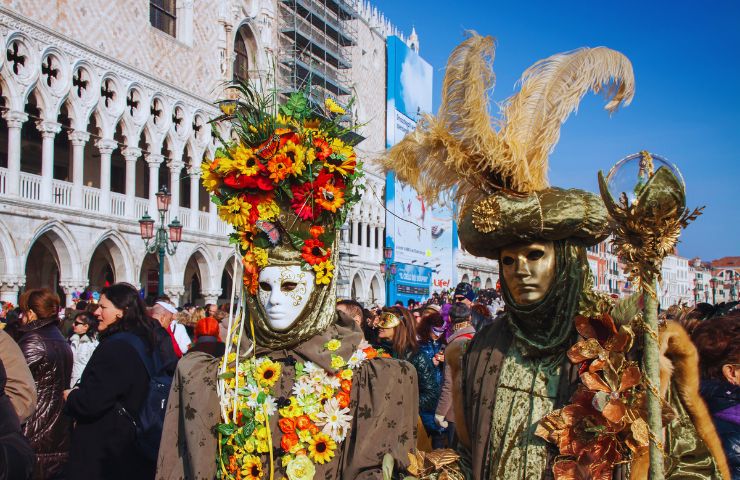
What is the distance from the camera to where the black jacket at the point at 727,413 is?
2.04m

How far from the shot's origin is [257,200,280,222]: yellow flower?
2723 mm

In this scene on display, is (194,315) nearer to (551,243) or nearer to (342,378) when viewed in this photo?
(342,378)

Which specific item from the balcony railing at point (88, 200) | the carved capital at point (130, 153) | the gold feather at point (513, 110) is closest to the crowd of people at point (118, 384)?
the gold feather at point (513, 110)

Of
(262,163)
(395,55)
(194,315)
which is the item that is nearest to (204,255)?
(194,315)

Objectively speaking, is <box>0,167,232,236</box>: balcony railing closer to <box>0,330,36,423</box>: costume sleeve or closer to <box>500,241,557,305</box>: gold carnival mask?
<box>0,330,36,423</box>: costume sleeve

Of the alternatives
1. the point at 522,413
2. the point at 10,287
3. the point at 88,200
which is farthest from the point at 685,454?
the point at 88,200

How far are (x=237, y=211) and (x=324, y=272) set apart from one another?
1.34 ft

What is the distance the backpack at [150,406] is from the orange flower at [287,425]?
89cm

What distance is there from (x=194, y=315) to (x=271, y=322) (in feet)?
18.9

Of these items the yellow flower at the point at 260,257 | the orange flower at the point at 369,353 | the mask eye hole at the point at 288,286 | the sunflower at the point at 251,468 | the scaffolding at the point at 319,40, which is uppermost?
the scaffolding at the point at 319,40

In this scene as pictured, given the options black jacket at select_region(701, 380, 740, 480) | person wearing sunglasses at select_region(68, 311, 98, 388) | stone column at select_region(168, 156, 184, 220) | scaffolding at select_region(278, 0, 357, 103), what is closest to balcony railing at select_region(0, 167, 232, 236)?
stone column at select_region(168, 156, 184, 220)

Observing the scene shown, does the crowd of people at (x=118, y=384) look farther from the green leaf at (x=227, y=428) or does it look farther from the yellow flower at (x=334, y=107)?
the yellow flower at (x=334, y=107)

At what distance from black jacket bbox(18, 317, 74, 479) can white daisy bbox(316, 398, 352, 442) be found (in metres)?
2.01

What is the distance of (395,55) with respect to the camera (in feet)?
98.4
